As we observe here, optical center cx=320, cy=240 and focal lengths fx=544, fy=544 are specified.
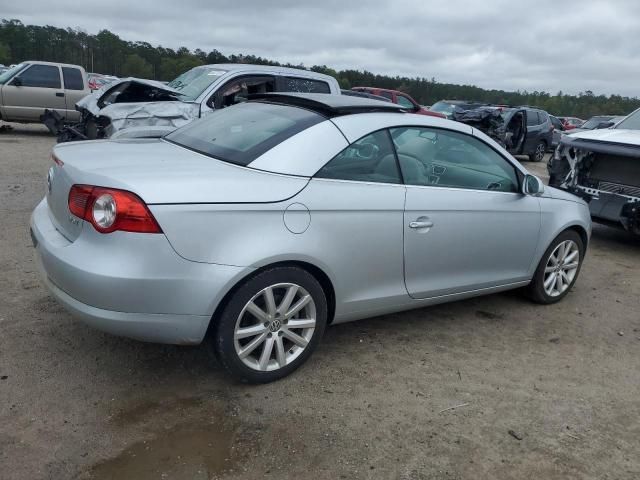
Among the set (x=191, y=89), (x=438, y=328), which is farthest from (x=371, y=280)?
(x=191, y=89)

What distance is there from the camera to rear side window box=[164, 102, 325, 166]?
10.1 ft

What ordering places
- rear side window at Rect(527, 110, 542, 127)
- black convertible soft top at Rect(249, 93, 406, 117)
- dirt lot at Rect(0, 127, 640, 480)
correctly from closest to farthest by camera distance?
1. dirt lot at Rect(0, 127, 640, 480)
2. black convertible soft top at Rect(249, 93, 406, 117)
3. rear side window at Rect(527, 110, 542, 127)

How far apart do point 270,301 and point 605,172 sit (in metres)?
5.45

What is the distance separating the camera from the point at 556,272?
4.54 m

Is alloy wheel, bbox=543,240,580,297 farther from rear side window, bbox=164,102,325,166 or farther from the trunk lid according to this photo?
the trunk lid

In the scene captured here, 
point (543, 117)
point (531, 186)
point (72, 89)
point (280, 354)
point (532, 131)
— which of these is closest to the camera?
point (280, 354)

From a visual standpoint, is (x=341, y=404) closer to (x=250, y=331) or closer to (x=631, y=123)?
(x=250, y=331)

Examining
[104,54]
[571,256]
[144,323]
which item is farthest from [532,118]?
[104,54]

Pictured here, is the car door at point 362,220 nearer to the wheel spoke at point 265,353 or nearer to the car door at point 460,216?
the car door at point 460,216

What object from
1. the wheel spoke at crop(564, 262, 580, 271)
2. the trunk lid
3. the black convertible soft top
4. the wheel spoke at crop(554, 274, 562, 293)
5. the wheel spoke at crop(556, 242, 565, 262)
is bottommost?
the wheel spoke at crop(554, 274, 562, 293)

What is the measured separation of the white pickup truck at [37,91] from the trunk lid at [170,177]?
1136cm

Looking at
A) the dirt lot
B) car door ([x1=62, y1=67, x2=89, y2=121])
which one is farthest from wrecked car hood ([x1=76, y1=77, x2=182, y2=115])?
car door ([x1=62, y1=67, x2=89, y2=121])

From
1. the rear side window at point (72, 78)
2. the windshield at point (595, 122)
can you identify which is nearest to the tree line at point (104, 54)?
the windshield at point (595, 122)

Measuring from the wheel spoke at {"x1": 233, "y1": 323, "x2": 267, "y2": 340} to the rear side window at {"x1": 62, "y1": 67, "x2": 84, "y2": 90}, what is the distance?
1298 centimetres
